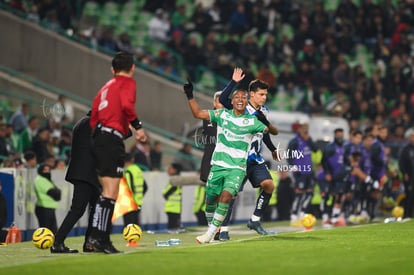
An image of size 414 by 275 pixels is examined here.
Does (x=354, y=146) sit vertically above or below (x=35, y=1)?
below

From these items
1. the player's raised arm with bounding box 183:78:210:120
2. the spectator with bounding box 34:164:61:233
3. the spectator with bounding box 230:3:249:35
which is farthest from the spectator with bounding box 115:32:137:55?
the player's raised arm with bounding box 183:78:210:120

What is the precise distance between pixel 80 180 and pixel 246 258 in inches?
107

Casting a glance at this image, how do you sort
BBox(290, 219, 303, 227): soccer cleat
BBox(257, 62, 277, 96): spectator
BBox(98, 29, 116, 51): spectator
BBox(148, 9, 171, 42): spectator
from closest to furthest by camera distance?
BBox(290, 219, 303, 227): soccer cleat, BBox(98, 29, 116, 51): spectator, BBox(257, 62, 277, 96): spectator, BBox(148, 9, 171, 42): spectator

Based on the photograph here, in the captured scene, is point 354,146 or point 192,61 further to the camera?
point 192,61

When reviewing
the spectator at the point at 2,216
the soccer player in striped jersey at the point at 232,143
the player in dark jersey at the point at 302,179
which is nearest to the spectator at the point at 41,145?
the spectator at the point at 2,216

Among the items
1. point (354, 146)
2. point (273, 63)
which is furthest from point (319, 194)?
point (273, 63)

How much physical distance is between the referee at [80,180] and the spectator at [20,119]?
1027 centimetres

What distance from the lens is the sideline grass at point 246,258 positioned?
11672 millimetres

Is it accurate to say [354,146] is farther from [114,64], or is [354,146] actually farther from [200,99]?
[114,64]

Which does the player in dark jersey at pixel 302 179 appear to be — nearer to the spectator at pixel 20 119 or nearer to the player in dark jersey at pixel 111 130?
the spectator at pixel 20 119

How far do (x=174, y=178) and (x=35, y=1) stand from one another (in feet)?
31.7

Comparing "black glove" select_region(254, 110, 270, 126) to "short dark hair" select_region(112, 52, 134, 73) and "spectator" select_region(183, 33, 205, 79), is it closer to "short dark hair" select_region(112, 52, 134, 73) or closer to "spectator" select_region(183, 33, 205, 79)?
"short dark hair" select_region(112, 52, 134, 73)

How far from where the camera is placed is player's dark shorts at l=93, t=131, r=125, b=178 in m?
13.6

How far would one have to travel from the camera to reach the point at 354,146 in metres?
25.8
